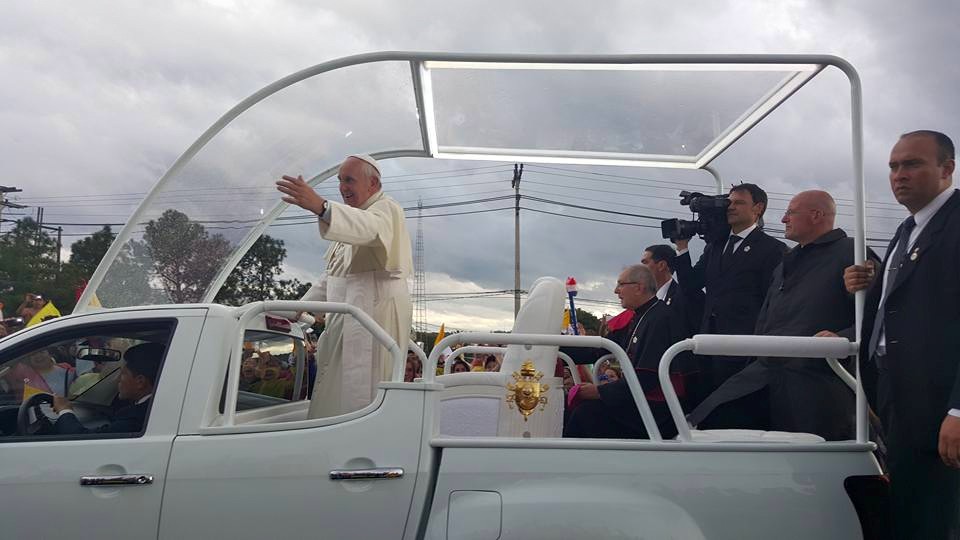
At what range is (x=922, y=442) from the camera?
105 inches

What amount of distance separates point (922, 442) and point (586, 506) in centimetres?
125

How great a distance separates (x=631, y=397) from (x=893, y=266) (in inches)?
53.1

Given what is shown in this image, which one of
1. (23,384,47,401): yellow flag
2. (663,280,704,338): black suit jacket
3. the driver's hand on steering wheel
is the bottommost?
the driver's hand on steering wheel

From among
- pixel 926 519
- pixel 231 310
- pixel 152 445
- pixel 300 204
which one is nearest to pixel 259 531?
pixel 152 445

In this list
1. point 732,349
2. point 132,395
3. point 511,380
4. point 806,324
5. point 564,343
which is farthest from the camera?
point 511,380

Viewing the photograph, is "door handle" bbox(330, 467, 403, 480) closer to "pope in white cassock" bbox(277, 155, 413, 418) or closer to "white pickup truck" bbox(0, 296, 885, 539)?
"white pickup truck" bbox(0, 296, 885, 539)

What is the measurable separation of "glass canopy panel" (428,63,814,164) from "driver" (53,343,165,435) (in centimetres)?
180

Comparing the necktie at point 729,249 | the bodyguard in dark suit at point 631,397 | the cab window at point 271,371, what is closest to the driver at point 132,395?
the cab window at point 271,371

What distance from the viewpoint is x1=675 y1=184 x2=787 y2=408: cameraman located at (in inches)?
159

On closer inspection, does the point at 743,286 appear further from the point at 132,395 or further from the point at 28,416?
the point at 28,416

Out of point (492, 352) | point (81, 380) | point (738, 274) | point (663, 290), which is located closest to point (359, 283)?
point (492, 352)

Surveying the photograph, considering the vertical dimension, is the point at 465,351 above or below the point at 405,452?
above

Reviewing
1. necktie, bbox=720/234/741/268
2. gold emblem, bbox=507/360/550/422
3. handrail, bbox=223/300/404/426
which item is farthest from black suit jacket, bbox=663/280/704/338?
handrail, bbox=223/300/404/426

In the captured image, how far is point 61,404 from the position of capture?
3.13 meters
